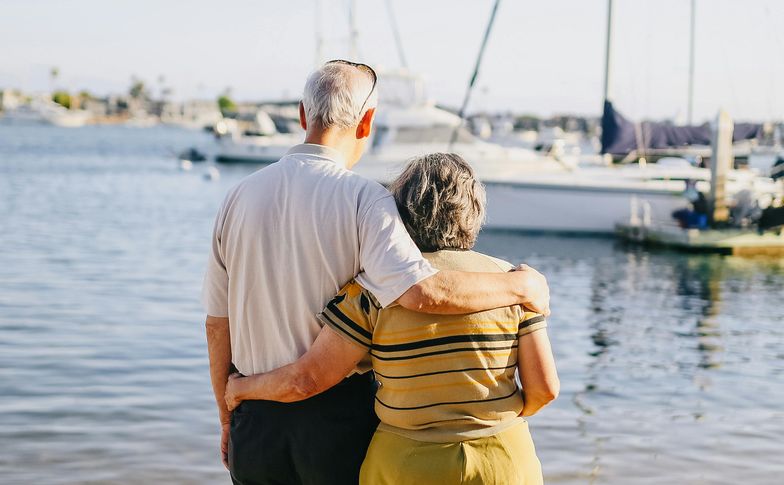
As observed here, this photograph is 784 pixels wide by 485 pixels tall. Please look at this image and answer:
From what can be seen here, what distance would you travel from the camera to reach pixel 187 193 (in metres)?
36.5

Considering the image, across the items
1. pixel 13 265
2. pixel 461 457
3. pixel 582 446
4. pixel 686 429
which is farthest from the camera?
pixel 13 265

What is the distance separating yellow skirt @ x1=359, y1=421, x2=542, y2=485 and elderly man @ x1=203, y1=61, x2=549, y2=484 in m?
0.15

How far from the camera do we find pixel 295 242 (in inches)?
109

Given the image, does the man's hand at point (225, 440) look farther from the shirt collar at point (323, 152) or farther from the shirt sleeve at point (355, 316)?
the shirt collar at point (323, 152)

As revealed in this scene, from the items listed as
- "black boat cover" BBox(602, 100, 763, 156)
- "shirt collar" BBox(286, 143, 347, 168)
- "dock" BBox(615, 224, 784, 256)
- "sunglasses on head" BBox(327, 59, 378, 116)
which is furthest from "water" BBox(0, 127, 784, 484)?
"sunglasses on head" BBox(327, 59, 378, 116)

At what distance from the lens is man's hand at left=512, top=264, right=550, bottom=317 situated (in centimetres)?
266

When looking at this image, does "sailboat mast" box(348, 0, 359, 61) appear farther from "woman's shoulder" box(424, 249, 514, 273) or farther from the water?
"woman's shoulder" box(424, 249, 514, 273)

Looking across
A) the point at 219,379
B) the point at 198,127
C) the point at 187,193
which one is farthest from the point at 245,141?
the point at 198,127

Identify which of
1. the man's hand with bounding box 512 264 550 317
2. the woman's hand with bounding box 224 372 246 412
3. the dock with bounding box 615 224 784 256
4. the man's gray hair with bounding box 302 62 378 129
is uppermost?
the man's gray hair with bounding box 302 62 378 129

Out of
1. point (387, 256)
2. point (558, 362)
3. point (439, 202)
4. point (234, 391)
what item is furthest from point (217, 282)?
point (558, 362)

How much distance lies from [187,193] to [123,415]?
97.8 ft

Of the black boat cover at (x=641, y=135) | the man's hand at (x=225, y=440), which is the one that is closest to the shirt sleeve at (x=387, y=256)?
the man's hand at (x=225, y=440)

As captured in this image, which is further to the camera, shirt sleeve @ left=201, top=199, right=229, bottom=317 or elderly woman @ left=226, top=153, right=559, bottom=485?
shirt sleeve @ left=201, top=199, right=229, bottom=317

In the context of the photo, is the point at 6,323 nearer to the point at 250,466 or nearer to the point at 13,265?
the point at 13,265
